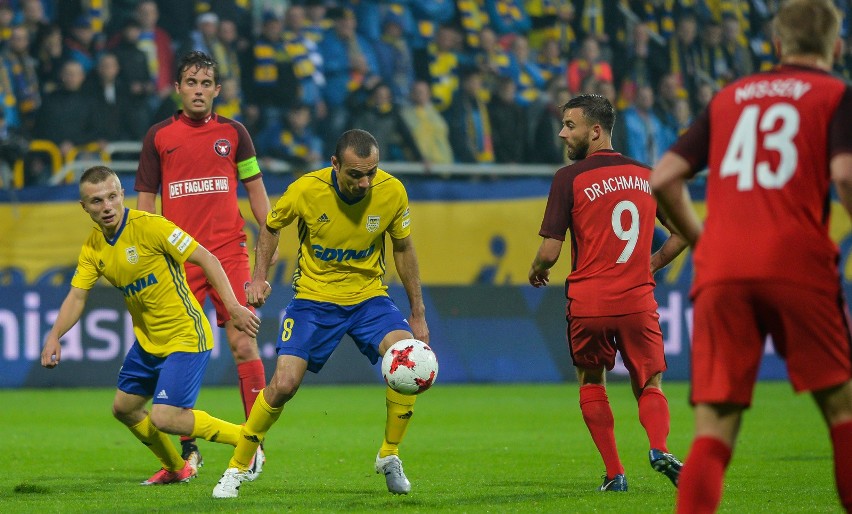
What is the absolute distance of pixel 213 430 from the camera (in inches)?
255

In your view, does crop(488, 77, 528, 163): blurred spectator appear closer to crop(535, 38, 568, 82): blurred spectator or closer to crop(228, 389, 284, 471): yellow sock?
crop(535, 38, 568, 82): blurred spectator

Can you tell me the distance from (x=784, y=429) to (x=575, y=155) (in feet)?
14.6

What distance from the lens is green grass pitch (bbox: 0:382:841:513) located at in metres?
5.85

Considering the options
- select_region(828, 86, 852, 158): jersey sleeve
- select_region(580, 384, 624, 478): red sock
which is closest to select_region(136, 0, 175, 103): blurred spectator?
select_region(580, 384, 624, 478): red sock

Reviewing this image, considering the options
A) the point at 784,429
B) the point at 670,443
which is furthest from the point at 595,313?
the point at 784,429

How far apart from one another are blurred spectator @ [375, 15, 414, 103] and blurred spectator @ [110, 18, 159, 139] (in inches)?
120

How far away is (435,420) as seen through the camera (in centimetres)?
1061

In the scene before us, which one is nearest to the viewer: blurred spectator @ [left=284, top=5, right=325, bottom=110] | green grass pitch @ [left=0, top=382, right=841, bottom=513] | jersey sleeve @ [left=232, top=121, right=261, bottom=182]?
green grass pitch @ [left=0, top=382, right=841, bottom=513]

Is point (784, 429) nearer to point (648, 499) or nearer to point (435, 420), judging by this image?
point (435, 420)

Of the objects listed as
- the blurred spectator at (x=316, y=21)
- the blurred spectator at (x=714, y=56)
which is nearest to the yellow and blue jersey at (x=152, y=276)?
the blurred spectator at (x=316, y=21)

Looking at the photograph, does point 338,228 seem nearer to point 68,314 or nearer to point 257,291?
point 257,291

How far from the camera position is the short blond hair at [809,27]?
12.3ft

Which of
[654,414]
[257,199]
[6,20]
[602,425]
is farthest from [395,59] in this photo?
[654,414]

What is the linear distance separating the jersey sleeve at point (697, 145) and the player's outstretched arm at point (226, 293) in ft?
9.22
